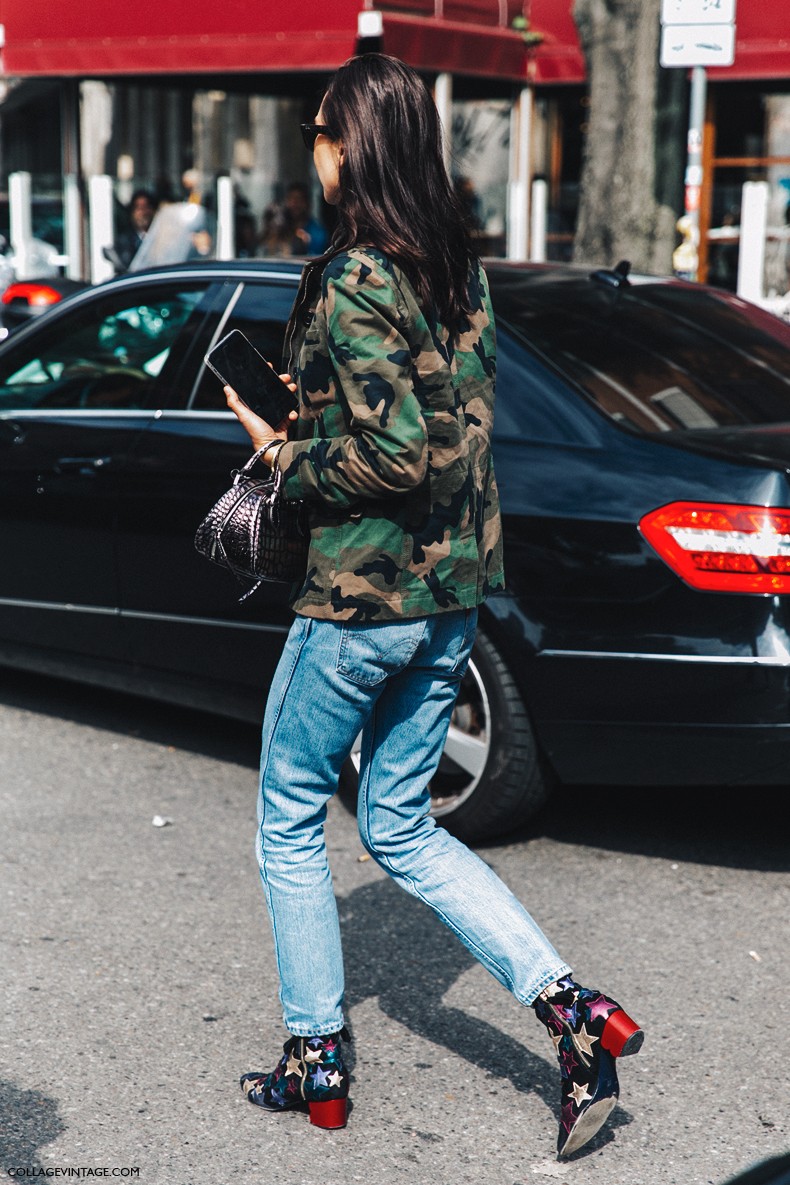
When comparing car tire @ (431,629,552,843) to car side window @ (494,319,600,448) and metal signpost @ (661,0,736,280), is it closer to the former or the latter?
car side window @ (494,319,600,448)

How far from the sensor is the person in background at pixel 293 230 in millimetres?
14898

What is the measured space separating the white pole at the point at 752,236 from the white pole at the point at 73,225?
6.28m

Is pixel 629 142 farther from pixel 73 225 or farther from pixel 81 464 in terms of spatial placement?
pixel 81 464

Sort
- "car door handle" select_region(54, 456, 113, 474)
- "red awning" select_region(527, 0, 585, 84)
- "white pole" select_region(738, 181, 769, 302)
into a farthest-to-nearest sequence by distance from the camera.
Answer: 1. "red awning" select_region(527, 0, 585, 84)
2. "white pole" select_region(738, 181, 769, 302)
3. "car door handle" select_region(54, 456, 113, 474)

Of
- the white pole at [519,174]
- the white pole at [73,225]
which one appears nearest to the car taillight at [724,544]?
the white pole at [519,174]

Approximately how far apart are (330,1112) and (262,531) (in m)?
1.09

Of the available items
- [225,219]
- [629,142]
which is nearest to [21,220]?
[225,219]

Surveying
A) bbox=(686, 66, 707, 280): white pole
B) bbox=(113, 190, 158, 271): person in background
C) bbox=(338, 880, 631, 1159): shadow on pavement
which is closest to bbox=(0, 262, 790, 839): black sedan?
bbox=(338, 880, 631, 1159): shadow on pavement

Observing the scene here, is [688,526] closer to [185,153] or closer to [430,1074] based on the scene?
[430,1074]

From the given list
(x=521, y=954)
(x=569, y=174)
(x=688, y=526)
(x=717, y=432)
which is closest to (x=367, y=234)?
(x=521, y=954)

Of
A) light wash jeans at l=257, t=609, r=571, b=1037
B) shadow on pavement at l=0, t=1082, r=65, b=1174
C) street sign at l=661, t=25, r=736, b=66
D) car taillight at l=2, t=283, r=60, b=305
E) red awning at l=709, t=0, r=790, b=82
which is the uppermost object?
red awning at l=709, t=0, r=790, b=82

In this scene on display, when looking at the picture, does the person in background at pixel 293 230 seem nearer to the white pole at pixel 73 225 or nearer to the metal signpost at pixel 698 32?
the white pole at pixel 73 225

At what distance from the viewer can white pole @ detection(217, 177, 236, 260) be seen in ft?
51.6

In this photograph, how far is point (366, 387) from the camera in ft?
8.84
